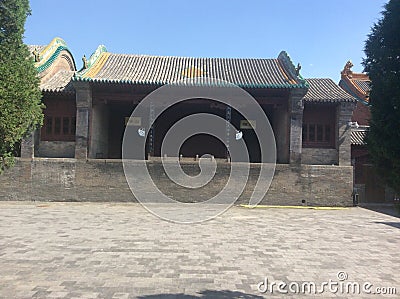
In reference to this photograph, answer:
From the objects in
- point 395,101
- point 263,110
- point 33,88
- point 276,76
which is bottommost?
point 395,101

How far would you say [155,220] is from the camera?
11.2 m

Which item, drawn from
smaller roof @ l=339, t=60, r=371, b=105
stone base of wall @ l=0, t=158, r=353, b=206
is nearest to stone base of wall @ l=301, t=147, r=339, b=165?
stone base of wall @ l=0, t=158, r=353, b=206

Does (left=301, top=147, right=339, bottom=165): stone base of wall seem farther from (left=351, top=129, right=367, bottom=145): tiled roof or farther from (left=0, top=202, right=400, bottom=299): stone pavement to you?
(left=0, top=202, right=400, bottom=299): stone pavement

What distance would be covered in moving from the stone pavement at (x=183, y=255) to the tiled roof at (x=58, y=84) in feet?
20.7

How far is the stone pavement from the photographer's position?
5.10 metres

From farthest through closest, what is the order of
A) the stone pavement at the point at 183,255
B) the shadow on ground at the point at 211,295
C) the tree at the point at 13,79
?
the tree at the point at 13,79 < the stone pavement at the point at 183,255 < the shadow on ground at the point at 211,295

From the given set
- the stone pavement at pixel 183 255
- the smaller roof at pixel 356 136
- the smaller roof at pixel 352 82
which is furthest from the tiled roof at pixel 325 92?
the stone pavement at pixel 183 255

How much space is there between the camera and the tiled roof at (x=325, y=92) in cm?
1630

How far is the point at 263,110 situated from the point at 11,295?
1531 cm

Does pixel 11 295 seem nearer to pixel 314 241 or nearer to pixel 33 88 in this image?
pixel 33 88

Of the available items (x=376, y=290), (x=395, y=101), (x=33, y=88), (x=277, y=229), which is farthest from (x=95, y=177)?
(x=395, y=101)

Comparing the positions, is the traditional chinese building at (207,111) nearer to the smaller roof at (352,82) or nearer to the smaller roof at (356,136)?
the smaller roof at (356,136)
